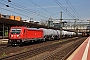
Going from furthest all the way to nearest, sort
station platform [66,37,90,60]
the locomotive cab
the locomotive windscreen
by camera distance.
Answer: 1. the locomotive windscreen
2. the locomotive cab
3. station platform [66,37,90,60]

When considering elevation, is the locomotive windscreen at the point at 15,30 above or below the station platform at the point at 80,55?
above

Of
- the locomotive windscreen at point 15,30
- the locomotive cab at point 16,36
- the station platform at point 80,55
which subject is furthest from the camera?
the locomotive windscreen at point 15,30

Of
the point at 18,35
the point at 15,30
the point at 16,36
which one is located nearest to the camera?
the point at 16,36

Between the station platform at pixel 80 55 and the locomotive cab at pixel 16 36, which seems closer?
the station platform at pixel 80 55

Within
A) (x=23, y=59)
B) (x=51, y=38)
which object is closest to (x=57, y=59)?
(x=23, y=59)

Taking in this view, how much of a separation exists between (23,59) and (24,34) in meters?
14.8

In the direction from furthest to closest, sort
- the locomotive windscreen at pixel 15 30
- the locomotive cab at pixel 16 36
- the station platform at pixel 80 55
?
the locomotive windscreen at pixel 15 30
the locomotive cab at pixel 16 36
the station platform at pixel 80 55

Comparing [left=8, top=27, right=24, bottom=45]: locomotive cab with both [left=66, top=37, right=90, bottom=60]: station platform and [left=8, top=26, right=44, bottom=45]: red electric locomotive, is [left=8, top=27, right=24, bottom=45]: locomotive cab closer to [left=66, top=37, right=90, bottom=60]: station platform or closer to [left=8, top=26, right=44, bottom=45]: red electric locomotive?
[left=8, top=26, right=44, bottom=45]: red electric locomotive

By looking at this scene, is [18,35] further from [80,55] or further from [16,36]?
[80,55]

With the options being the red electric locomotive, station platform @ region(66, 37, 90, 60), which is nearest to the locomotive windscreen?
the red electric locomotive

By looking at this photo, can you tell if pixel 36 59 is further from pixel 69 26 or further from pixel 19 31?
pixel 69 26

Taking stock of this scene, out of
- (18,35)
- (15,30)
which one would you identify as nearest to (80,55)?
(18,35)

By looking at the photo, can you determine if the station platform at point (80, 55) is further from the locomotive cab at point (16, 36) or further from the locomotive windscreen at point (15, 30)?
the locomotive windscreen at point (15, 30)

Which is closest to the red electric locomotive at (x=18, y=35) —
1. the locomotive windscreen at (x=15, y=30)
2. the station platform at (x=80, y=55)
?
the locomotive windscreen at (x=15, y=30)
